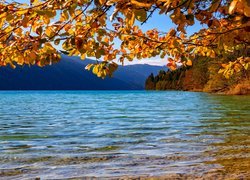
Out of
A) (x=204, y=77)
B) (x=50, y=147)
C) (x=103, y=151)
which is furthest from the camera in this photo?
(x=204, y=77)

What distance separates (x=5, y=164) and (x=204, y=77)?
139859 millimetres

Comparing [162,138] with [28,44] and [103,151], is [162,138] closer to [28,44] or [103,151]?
[103,151]

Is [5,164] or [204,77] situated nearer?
[5,164]

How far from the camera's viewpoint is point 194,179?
28.7 feet

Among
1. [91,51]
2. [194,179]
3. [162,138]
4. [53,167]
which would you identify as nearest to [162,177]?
[194,179]

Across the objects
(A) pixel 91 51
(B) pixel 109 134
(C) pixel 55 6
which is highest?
(C) pixel 55 6

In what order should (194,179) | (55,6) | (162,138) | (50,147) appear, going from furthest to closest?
(162,138), (50,147), (194,179), (55,6)

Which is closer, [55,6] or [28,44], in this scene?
[55,6]

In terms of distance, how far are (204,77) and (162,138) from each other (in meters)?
134

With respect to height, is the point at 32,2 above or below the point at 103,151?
above

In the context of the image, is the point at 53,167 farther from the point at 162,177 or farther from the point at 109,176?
the point at 162,177

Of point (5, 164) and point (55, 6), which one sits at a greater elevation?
point (55, 6)

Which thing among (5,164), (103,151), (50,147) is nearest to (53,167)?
(5,164)

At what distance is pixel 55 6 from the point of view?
407cm
